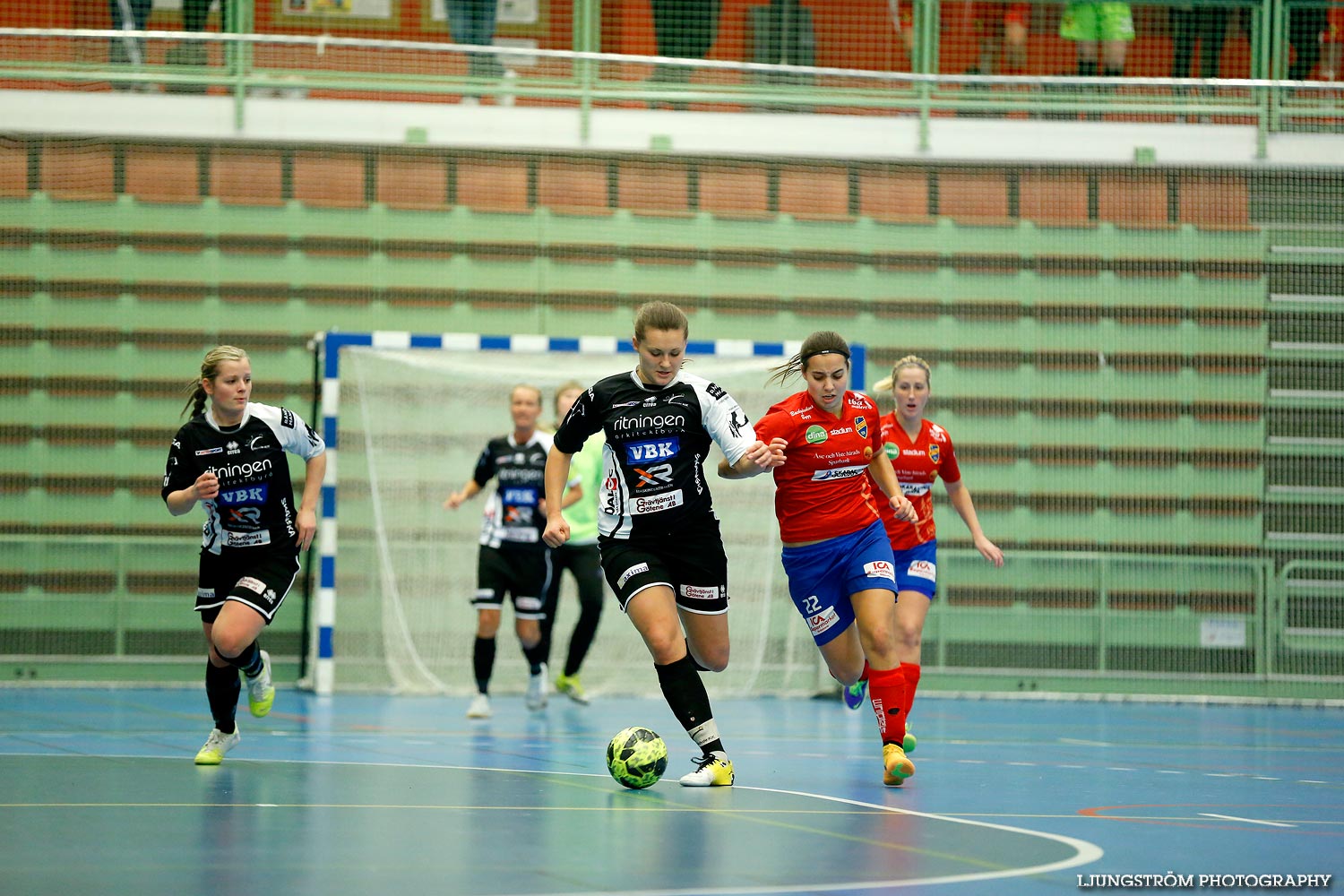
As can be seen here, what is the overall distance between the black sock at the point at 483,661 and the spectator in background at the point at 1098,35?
7.75 metres

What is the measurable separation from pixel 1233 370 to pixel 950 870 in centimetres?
985

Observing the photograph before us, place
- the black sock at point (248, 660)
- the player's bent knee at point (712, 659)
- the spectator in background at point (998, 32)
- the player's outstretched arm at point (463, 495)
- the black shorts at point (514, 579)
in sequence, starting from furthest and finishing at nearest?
the spectator in background at point (998, 32)
the black shorts at point (514, 579)
the player's outstretched arm at point (463, 495)
the black sock at point (248, 660)
the player's bent knee at point (712, 659)

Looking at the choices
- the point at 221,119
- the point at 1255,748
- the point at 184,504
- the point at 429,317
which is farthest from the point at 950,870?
the point at 221,119

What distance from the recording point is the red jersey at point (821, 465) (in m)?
6.97

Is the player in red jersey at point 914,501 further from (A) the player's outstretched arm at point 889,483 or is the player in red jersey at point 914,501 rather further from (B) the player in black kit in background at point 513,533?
(B) the player in black kit in background at point 513,533

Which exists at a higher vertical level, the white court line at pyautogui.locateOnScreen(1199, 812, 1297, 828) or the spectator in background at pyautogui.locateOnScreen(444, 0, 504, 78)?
the spectator in background at pyautogui.locateOnScreen(444, 0, 504, 78)

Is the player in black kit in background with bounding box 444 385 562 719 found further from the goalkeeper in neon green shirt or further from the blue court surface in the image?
the blue court surface

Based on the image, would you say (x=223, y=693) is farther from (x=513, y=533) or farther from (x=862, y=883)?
(x=862, y=883)

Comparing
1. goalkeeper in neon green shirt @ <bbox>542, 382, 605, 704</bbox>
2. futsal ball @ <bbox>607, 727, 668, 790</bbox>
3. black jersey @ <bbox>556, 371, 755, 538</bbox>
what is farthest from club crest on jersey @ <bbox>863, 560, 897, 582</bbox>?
goalkeeper in neon green shirt @ <bbox>542, 382, 605, 704</bbox>

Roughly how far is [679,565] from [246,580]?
2100 millimetres

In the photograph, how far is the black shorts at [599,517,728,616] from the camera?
644cm

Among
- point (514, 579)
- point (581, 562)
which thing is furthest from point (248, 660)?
point (581, 562)

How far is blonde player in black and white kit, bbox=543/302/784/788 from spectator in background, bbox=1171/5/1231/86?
29.7 ft

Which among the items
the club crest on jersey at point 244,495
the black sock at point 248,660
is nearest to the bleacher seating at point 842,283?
the black sock at point 248,660
